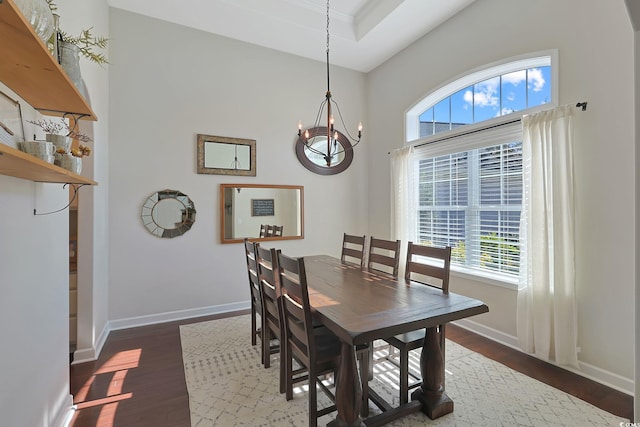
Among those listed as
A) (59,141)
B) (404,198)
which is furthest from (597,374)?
(59,141)

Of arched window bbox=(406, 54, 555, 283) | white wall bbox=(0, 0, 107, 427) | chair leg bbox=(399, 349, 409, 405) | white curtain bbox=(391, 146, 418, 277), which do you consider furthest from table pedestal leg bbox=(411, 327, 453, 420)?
white curtain bbox=(391, 146, 418, 277)

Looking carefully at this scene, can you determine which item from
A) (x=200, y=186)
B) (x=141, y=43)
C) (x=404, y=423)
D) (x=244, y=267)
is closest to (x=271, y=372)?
(x=404, y=423)

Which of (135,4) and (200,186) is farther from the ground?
(135,4)

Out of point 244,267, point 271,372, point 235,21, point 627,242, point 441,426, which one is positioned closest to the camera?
point 441,426

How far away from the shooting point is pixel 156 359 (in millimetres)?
2689

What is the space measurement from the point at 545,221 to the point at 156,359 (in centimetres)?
363

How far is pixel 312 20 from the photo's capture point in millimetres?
3812

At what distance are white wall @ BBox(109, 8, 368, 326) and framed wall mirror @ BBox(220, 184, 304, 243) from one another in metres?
0.11

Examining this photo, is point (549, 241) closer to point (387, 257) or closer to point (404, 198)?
point (387, 257)

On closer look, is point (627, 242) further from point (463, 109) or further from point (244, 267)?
point (244, 267)

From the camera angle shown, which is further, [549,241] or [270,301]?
[549,241]

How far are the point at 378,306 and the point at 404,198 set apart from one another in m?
2.62

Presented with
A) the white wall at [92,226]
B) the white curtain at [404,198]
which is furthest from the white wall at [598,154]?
the white wall at [92,226]

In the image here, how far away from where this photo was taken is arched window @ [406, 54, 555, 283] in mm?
2920
